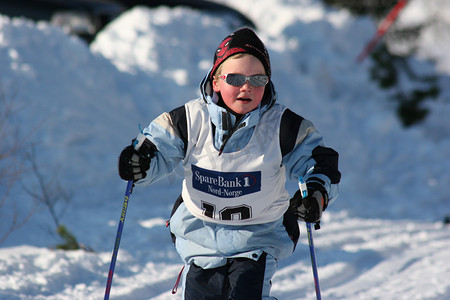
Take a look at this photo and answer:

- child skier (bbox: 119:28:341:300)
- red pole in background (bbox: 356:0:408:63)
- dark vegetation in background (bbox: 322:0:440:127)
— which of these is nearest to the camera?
child skier (bbox: 119:28:341:300)

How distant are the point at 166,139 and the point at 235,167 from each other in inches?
16.0

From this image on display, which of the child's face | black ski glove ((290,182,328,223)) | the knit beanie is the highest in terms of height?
the knit beanie

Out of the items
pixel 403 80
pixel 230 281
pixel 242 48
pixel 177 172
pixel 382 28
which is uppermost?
pixel 382 28

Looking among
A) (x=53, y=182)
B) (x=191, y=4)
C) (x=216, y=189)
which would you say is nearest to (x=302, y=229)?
(x=53, y=182)

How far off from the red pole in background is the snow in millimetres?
259

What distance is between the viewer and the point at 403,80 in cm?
1169

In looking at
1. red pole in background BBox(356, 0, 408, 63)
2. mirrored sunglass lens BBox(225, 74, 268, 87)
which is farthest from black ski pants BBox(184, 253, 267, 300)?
red pole in background BBox(356, 0, 408, 63)

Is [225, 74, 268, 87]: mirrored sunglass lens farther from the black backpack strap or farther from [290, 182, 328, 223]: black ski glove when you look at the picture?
[290, 182, 328, 223]: black ski glove

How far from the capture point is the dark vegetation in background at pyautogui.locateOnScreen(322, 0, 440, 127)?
10625mm

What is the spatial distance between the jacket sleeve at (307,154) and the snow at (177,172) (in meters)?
0.98

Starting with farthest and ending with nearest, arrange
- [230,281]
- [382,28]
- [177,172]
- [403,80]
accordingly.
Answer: [382,28] < [403,80] < [177,172] < [230,281]

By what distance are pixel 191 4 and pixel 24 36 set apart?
5692 millimetres

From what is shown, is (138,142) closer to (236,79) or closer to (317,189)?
(236,79)

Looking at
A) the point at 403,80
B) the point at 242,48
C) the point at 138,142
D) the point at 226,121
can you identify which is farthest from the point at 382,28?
the point at 138,142
